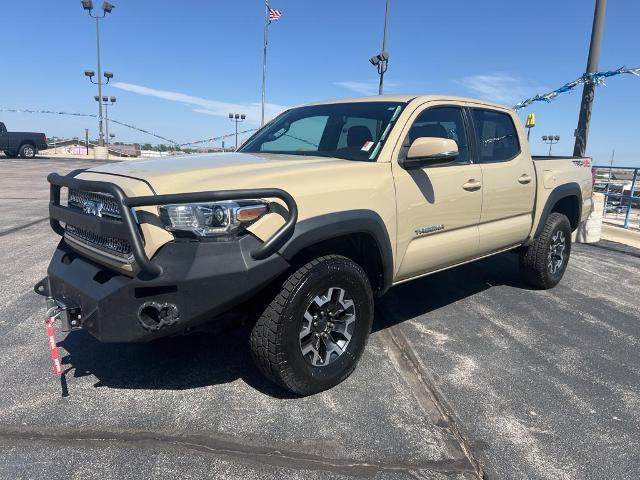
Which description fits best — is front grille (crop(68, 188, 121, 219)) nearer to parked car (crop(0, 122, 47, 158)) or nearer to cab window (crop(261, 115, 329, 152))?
cab window (crop(261, 115, 329, 152))

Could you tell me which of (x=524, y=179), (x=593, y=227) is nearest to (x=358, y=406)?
(x=524, y=179)

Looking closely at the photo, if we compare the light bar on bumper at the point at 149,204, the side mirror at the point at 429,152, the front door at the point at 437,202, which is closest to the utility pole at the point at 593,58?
the front door at the point at 437,202

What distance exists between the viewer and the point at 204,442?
253 centimetres

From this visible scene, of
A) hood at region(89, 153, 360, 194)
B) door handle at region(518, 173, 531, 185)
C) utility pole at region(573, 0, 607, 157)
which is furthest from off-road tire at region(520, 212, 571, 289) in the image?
utility pole at region(573, 0, 607, 157)

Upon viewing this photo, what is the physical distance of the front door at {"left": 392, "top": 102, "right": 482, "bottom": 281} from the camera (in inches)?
137

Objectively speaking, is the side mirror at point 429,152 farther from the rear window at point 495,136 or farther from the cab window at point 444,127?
the rear window at point 495,136

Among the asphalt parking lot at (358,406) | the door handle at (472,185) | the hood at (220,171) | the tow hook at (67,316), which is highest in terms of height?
the hood at (220,171)

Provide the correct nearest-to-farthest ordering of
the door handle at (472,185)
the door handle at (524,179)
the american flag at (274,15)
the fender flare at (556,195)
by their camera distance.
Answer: the door handle at (472,185) < the door handle at (524,179) < the fender flare at (556,195) < the american flag at (274,15)

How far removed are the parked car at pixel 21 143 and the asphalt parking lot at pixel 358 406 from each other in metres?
27.6

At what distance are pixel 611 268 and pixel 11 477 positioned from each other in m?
7.01

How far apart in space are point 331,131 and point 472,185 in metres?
1.24

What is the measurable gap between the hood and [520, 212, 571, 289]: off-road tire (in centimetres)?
279

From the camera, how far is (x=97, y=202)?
114 inches

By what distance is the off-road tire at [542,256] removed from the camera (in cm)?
516
